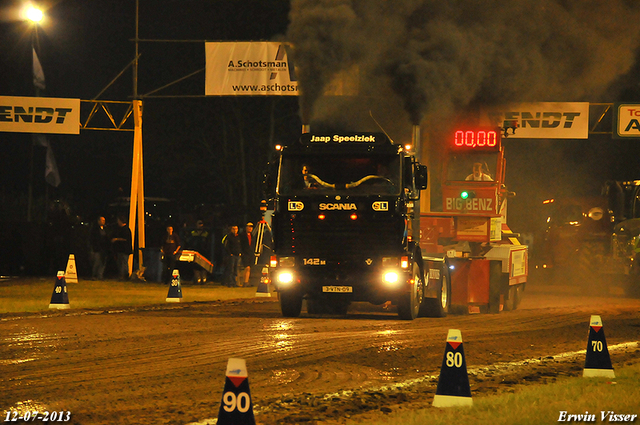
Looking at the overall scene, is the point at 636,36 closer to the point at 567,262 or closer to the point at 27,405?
the point at 567,262

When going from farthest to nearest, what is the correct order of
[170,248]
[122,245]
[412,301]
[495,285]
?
[122,245]
[170,248]
[495,285]
[412,301]

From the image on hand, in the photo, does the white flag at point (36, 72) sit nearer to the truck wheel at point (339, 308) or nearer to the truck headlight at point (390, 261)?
the truck wheel at point (339, 308)

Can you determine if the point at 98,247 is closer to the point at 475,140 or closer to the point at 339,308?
the point at 339,308

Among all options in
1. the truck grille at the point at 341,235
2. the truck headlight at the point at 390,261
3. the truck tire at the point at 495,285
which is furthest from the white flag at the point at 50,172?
the truck headlight at the point at 390,261

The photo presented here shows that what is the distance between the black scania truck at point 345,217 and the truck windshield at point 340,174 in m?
0.02

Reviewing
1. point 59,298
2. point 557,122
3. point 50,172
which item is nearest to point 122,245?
point 59,298

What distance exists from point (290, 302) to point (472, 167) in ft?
18.5

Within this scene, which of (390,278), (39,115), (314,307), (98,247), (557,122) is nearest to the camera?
(390,278)

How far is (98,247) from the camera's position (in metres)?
25.6

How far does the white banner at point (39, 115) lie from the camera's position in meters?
29.1

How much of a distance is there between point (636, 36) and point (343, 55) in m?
9.91

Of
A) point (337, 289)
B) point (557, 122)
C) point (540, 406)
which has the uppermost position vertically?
point (557, 122)

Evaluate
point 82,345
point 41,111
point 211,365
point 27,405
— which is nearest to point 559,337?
point 211,365

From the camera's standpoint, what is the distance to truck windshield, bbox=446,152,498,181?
19.2 m
